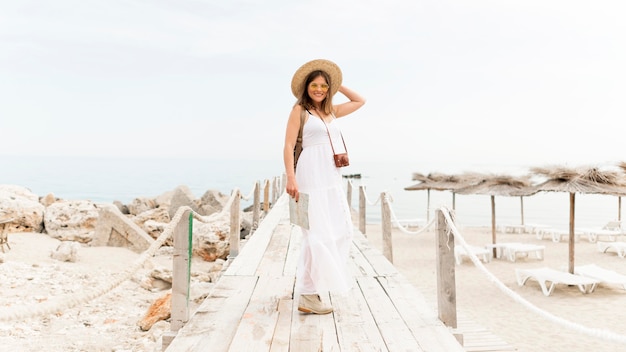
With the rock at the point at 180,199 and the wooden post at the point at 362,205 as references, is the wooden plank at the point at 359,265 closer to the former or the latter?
the wooden post at the point at 362,205

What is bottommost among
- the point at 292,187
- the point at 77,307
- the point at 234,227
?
the point at 77,307

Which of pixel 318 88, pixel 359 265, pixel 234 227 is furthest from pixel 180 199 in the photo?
pixel 318 88

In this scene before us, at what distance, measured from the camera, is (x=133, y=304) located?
6.87 m

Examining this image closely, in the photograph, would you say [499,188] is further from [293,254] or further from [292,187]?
[292,187]

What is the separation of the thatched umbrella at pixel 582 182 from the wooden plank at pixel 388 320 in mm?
7805

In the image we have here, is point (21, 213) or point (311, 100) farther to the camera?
point (21, 213)

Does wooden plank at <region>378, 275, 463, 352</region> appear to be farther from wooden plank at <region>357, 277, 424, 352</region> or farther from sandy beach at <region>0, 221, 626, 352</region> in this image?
sandy beach at <region>0, 221, 626, 352</region>

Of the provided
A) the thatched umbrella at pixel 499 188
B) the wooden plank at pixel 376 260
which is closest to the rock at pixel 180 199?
the thatched umbrella at pixel 499 188

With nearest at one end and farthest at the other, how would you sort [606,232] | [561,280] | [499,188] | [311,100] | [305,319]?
[305,319], [311,100], [561,280], [499,188], [606,232]

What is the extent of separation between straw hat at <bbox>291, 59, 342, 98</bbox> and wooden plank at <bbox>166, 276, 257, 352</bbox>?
5.38 ft

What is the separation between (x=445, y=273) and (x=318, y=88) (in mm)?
1572

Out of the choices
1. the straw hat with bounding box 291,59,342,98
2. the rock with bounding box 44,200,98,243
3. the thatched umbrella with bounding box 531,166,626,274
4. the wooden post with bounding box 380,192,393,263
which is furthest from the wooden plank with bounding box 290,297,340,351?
the rock with bounding box 44,200,98,243

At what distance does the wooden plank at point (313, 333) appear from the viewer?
8.61ft

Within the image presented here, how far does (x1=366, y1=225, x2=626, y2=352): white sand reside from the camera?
628 cm
